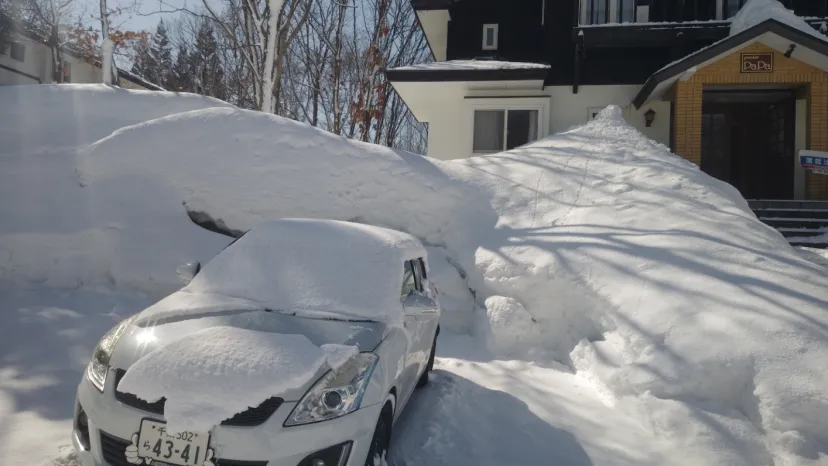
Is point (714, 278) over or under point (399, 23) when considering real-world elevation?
under

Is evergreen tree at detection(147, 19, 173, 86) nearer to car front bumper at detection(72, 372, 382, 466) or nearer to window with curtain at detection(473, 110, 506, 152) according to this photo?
window with curtain at detection(473, 110, 506, 152)

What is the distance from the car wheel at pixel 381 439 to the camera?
272 cm

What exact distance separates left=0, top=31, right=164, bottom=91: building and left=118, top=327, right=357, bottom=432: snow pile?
82.5ft

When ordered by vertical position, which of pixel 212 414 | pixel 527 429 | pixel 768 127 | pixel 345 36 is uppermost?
pixel 345 36

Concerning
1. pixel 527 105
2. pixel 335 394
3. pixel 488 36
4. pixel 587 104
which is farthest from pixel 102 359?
pixel 488 36

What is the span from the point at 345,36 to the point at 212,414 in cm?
2540

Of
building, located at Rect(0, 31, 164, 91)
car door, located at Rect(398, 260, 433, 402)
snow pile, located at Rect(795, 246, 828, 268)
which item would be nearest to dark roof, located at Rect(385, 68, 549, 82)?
snow pile, located at Rect(795, 246, 828, 268)

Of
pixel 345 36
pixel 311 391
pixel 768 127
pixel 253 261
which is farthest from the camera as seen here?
pixel 345 36

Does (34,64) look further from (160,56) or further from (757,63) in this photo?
(757,63)

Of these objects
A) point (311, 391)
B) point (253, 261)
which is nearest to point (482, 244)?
point (253, 261)

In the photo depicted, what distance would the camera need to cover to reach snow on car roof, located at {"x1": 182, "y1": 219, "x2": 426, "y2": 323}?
130 inches

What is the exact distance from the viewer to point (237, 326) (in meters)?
2.91

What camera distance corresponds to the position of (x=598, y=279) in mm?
5859

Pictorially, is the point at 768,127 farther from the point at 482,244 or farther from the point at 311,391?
the point at 311,391
